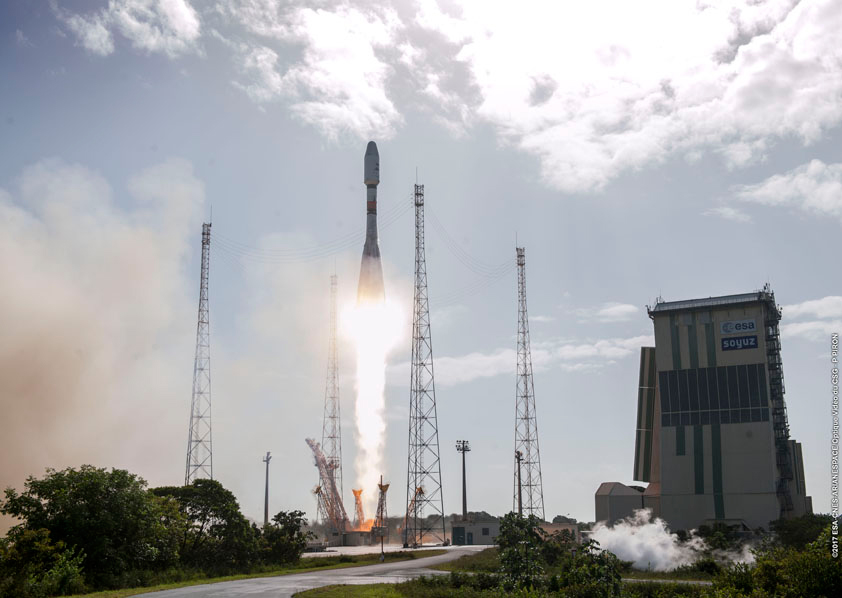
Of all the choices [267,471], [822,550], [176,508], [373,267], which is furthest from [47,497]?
[267,471]

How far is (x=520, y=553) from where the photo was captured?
30.7 m

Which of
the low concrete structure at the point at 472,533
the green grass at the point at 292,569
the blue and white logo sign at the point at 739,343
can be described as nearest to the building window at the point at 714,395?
the blue and white logo sign at the point at 739,343

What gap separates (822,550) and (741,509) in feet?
227

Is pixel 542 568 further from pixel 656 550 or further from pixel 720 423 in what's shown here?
pixel 720 423

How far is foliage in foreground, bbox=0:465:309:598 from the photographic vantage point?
124 feet

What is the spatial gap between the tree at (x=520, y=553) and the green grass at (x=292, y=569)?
60.7 ft

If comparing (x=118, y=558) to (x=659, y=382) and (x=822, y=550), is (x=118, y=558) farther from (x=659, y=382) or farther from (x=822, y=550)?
(x=659, y=382)

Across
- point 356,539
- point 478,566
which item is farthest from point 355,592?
point 356,539

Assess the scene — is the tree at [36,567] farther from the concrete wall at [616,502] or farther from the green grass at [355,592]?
the concrete wall at [616,502]

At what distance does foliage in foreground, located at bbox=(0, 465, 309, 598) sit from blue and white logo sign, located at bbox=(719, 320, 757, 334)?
6306 centimetres

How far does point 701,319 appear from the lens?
95.8 m

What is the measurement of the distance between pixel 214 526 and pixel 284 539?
26.1 feet

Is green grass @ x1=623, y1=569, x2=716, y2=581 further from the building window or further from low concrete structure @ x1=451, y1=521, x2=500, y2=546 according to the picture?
low concrete structure @ x1=451, y1=521, x2=500, y2=546

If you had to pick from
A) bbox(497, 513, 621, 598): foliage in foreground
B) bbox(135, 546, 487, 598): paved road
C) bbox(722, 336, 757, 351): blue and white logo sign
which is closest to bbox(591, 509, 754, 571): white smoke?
bbox(135, 546, 487, 598): paved road
